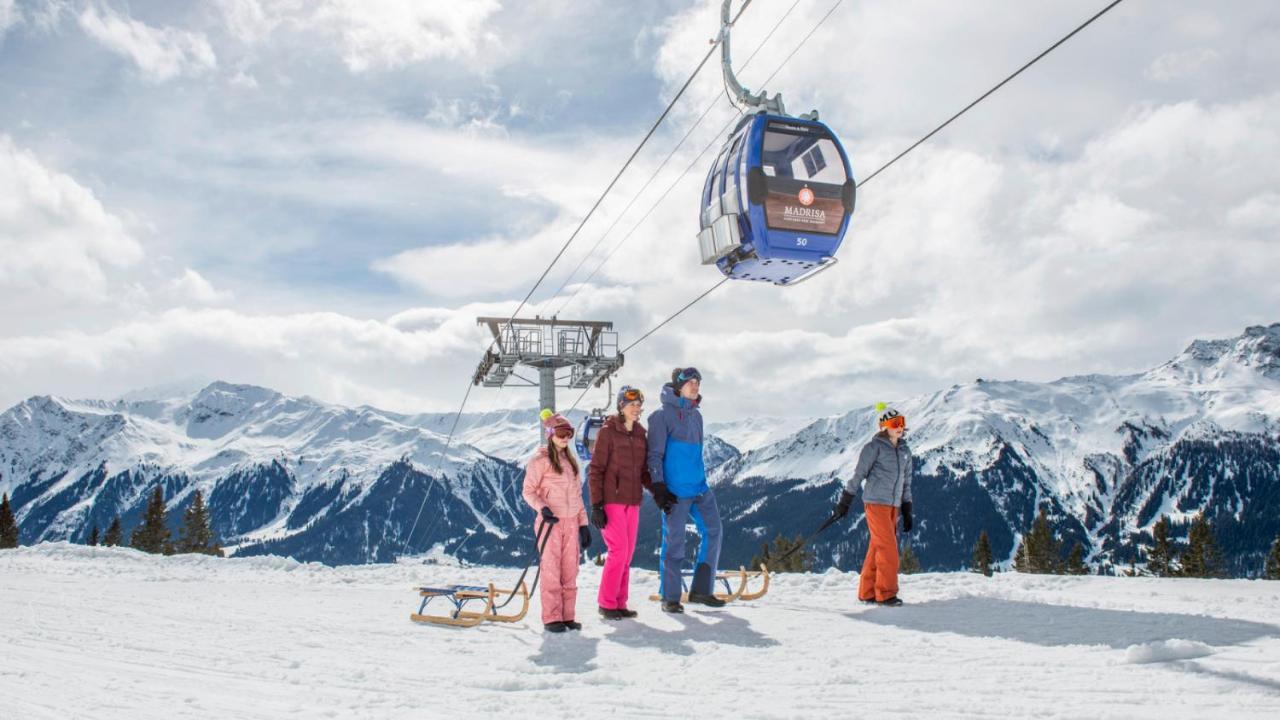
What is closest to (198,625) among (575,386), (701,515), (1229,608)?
(701,515)

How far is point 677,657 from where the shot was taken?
24.6 feet

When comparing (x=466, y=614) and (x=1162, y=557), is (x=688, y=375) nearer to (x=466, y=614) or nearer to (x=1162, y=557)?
(x=466, y=614)

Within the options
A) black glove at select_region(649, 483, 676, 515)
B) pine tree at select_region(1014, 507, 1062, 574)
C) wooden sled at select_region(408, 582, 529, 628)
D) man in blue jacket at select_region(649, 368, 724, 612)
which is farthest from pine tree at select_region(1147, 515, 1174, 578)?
wooden sled at select_region(408, 582, 529, 628)

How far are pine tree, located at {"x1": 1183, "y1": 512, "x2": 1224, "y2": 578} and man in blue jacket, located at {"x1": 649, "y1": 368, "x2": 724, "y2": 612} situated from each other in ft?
181

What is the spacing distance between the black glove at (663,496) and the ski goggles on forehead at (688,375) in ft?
4.11

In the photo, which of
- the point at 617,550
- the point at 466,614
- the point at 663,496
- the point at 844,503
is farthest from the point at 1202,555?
the point at 466,614

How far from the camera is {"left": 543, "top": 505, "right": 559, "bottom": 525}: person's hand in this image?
9.21 m

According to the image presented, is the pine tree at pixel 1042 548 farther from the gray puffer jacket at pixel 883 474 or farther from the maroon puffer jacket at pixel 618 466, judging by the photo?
the maroon puffer jacket at pixel 618 466

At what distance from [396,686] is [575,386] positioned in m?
24.4

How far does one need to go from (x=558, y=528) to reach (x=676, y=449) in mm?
1666

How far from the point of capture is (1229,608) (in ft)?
32.6

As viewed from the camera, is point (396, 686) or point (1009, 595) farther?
point (1009, 595)

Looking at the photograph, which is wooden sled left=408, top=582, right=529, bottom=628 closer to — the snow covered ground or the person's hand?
the snow covered ground

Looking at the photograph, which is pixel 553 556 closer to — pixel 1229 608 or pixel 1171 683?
pixel 1171 683
